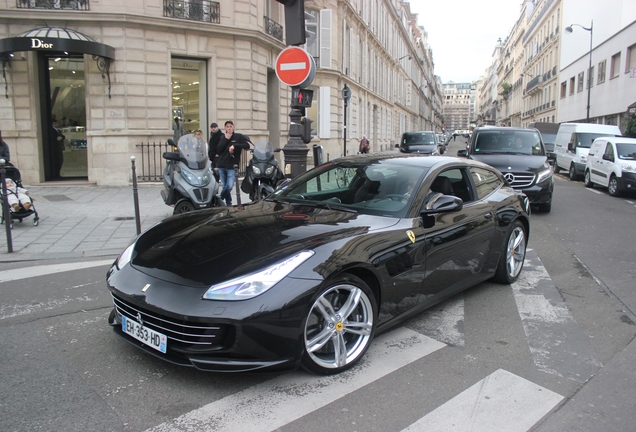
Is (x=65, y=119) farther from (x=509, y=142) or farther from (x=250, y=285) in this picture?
(x=250, y=285)

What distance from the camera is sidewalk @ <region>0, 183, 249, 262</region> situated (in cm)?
698

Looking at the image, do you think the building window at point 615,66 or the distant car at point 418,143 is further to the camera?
the building window at point 615,66

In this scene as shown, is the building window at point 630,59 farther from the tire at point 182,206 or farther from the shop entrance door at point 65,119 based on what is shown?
the tire at point 182,206

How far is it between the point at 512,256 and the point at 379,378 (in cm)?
290

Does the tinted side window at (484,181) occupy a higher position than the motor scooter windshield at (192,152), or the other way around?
the motor scooter windshield at (192,152)

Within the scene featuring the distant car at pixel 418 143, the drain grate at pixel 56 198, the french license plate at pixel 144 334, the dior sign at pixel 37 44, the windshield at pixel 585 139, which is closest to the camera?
the french license plate at pixel 144 334

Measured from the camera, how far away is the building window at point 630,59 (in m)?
30.4

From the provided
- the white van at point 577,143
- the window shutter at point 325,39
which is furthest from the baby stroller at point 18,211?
the window shutter at point 325,39

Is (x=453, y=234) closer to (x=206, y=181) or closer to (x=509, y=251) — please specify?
(x=509, y=251)

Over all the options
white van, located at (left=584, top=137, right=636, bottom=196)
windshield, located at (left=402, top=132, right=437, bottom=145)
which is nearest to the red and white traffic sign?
white van, located at (left=584, top=137, right=636, bottom=196)

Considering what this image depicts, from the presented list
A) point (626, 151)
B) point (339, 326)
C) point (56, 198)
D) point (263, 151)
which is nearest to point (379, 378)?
point (339, 326)

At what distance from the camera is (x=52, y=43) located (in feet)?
42.6

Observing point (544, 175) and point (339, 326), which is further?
point (544, 175)

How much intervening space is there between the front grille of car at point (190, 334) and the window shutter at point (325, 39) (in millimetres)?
24797
